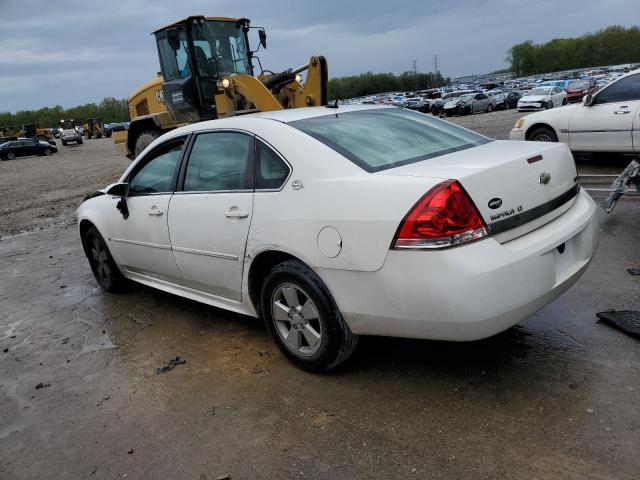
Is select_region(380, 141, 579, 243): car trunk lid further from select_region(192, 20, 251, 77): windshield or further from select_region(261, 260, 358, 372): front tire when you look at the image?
select_region(192, 20, 251, 77): windshield

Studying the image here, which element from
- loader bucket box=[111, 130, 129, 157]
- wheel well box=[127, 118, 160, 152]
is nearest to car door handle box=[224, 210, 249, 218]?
wheel well box=[127, 118, 160, 152]

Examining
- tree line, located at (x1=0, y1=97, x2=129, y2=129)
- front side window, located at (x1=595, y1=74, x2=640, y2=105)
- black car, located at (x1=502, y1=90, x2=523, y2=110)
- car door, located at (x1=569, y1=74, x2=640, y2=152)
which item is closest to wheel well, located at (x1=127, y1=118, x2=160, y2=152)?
car door, located at (x1=569, y1=74, x2=640, y2=152)

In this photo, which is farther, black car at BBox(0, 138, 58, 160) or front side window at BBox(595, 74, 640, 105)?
black car at BBox(0, 138, 58, 160)

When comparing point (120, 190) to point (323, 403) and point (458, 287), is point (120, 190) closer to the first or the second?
point (323, 403)

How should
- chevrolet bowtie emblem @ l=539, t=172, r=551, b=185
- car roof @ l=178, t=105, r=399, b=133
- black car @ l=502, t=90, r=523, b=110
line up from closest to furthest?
chevrolet bowtie emblem @ l=539, t=172, r=551, b=185 → car roof @ l=178, t=105, r=399, b=133 → black car @ l=502, t=90, r=523, b=110

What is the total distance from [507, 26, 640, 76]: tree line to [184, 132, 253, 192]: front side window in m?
159

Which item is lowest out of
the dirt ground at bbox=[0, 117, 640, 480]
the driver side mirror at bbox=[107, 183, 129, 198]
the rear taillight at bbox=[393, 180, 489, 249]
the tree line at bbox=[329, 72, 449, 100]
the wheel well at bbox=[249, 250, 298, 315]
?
the dirt ground at bbox=[0, 117, 640, 480]

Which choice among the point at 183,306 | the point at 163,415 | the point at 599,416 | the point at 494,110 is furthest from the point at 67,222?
the point at 494,110

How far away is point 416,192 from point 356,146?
75cm

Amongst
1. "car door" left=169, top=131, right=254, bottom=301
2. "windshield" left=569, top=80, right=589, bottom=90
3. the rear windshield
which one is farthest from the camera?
"windshield" left=569, top=80, right=589, bottom=90

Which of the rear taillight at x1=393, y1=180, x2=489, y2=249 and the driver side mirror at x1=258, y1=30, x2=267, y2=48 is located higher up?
the driver side mirror at x1=258, y1=30, x2=267, y2=48

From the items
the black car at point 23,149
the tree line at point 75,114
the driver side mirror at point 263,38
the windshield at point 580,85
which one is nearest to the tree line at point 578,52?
the tree line at point 75,114

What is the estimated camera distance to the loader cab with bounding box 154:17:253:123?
11336 millimetres

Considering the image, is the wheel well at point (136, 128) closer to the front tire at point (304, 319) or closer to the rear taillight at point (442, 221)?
the front tire at point (304, 319)
